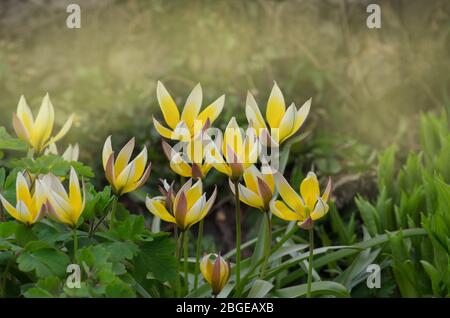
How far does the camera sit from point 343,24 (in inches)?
131

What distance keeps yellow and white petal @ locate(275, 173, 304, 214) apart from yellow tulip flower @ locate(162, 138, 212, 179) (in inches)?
5.4

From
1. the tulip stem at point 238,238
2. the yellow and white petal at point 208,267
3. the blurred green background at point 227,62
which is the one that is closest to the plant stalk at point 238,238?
the tulip stem at point 238,238

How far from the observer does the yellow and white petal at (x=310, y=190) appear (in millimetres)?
1377

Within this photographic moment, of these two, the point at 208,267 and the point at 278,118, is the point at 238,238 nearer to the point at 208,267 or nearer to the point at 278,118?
the point at 208,267

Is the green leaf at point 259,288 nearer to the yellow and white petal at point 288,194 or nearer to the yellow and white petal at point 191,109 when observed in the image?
the yellow and white petal at point 288,194

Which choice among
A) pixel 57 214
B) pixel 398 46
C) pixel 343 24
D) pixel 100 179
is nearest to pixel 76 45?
pixel 100 179

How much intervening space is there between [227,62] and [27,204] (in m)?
1.98

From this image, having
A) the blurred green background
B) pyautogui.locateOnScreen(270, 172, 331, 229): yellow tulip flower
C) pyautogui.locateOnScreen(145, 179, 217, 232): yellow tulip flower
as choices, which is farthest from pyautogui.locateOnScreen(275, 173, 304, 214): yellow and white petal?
the blurred green background

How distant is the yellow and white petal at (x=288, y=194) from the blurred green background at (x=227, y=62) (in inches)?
54.0

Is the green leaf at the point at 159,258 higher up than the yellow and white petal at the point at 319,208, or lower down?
lower down

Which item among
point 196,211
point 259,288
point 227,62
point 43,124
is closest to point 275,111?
point 196,211

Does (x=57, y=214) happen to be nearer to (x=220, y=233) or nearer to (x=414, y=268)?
(x=414, y=268)

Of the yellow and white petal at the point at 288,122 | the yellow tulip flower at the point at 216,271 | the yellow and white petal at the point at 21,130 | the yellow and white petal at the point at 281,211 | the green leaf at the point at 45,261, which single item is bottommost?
the yellow tulip flower at the point at 216,271

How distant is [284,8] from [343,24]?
0.82 feet
